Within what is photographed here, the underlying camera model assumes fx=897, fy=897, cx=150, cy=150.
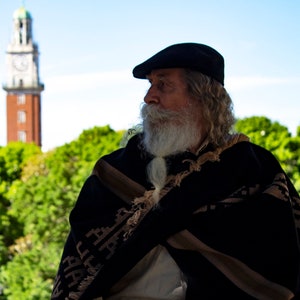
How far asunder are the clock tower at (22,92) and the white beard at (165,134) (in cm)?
10045

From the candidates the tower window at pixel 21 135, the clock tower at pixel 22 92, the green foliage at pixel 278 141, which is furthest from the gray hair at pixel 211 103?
the tower window at pixel 21 135

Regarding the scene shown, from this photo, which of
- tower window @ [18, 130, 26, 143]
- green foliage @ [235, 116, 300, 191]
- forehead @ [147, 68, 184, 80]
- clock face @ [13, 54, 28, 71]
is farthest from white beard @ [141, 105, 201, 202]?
clock face @ [13, 54, 28, 71]

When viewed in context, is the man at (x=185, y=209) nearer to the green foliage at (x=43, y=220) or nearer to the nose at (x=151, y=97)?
the nose at (x=151, y=97)

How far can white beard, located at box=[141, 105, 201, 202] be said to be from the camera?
3.46m

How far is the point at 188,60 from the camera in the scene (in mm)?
3467

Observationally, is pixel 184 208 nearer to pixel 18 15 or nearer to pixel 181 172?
pixel 181 172

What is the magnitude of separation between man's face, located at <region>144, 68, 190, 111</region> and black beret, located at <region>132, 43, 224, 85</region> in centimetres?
4

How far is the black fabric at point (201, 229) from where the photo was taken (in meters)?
3.28

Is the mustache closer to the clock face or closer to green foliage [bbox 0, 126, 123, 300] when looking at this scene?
green foliage [bbox 0, 126, 123, 300]

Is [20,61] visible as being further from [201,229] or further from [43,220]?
[201,229]

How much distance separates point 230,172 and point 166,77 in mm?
446

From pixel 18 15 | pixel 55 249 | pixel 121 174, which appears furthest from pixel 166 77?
pixel 18 15

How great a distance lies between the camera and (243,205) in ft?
10.8

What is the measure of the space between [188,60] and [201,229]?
0.66m
